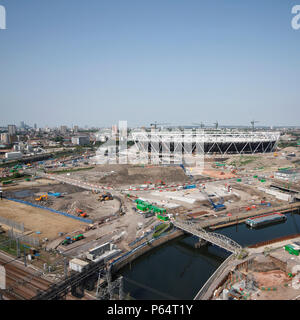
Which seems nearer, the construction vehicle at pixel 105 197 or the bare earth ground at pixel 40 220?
the bare earth ground at pixel 40 220

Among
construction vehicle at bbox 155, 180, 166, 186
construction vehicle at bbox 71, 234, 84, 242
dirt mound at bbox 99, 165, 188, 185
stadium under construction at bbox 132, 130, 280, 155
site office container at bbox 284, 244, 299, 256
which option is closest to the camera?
A: site office container at bbox 284, 244, 299, 256

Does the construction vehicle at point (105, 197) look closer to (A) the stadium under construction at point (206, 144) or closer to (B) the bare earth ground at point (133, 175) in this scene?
(B) the bare earth ground at point (133, 175)

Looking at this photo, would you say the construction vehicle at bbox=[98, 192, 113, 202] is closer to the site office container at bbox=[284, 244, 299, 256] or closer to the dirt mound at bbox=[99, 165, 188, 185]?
the dirt mound at bbox=[99, 165, 188, 185]

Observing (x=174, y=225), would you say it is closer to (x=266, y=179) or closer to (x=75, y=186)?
(x=75, y=186)

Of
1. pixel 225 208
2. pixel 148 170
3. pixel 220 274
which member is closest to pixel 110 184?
pixel 148 170

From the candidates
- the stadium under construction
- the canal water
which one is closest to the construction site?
the canal water

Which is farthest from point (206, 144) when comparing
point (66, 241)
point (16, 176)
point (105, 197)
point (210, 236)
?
point (66, 241)

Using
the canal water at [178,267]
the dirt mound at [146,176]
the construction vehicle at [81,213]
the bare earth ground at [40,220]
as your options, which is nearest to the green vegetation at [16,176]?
the bare earth ground at [40,220]
